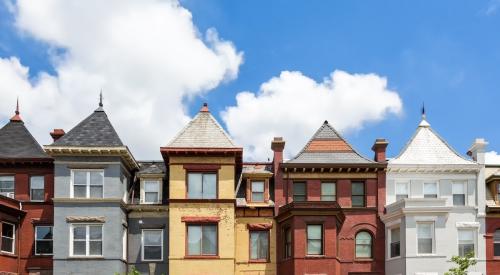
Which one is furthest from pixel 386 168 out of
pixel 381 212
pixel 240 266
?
pixel 240 266

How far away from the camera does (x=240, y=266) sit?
1556 inches

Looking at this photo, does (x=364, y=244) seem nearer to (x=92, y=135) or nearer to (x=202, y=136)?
(x=202, y=136)

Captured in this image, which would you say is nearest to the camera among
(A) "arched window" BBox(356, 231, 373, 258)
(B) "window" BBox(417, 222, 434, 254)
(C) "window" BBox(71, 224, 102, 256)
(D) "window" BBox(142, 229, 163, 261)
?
(C) "window" BBox(71, 224, 102, 256)

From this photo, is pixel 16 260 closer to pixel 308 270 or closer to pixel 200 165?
pixel 200 165

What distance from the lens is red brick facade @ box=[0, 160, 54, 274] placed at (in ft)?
127

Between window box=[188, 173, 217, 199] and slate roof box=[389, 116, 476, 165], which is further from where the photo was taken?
slate roof box=[389, 116, 476, 165]

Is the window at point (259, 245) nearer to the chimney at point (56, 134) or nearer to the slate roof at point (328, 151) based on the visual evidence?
the slate roof at point (328, 151)

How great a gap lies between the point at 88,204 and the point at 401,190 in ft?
60.6

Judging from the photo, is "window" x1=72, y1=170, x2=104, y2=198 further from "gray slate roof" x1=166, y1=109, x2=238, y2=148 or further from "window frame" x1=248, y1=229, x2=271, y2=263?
"window frame" x1=248, y1=229, x2=271, y2=263

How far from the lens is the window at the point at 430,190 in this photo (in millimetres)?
40925

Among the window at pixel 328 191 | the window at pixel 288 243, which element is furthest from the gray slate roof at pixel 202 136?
the window at pixel 328 191

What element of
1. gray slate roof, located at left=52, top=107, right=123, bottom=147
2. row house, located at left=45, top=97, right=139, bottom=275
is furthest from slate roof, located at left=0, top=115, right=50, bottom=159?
row house, located at left=45, top=97, right=139, bottom=275

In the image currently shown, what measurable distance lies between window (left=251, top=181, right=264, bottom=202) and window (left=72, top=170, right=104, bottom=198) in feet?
29.6

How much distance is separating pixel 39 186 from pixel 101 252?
20.2 feet
